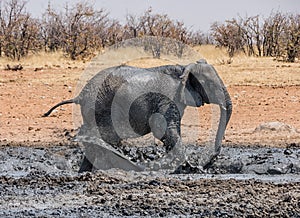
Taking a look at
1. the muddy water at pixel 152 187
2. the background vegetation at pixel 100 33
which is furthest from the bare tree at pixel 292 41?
the muddy water at pixel 152 187

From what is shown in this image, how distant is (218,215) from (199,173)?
8.40 feet

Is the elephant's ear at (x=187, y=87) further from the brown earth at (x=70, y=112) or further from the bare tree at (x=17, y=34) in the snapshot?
the bare tree at (x=17, y=34)

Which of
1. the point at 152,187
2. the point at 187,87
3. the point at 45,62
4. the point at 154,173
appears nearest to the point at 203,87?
the point at 187,87

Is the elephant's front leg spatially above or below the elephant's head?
below

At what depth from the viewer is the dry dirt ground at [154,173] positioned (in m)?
6.02

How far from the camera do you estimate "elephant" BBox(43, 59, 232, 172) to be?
786 cm

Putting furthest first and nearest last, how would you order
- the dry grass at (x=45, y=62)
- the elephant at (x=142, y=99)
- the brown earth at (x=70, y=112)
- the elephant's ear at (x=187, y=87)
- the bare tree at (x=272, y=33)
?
1. the bare tree at (x=272, y=33)
2. the dry grass at (x=45, y=62)
3. the brown earth at (x=70, y=112)
4. the elephant's ear at (x=187, y=87)
5. the elephant at (x=142, y=99)

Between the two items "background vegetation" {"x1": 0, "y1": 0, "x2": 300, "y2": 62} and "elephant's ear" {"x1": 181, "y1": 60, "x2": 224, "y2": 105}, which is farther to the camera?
"background vegetation" {"x1": 0, "y1": 0, "x2": 300, "y2": 62}

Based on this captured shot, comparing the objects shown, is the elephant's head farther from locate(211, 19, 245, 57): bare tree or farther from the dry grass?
locate(211, 19, 245, 57): bare tree

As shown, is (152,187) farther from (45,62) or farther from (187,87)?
(45,62)

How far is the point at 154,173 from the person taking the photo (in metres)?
7.98

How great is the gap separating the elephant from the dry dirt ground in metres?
0.55

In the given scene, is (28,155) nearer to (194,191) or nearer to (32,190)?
(32,190)

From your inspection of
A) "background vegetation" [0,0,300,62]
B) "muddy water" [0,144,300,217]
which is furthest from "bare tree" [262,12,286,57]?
"muddy water" [0,144,300,217]
